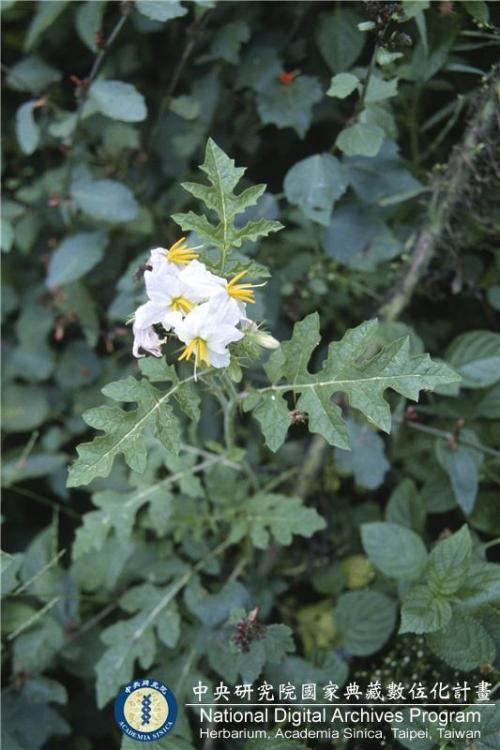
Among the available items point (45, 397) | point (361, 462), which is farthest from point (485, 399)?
point (45, 397)

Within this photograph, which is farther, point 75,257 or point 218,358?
point 75,257

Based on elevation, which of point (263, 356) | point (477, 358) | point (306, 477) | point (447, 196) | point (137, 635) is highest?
point (447, 196)

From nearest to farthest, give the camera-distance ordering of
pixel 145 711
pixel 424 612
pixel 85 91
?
pixel 424 612
pixel 145 711
pixel 85 91

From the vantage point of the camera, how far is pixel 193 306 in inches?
48.2

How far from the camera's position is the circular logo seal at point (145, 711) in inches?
61.7

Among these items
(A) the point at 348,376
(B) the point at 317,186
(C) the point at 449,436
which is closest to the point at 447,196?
(B) the point at 317,186

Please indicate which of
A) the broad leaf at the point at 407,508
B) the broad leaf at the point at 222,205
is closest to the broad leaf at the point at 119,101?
the broad leaf at the point at 222,205

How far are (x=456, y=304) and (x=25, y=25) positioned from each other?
1546 mm

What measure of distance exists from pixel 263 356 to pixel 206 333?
801 mm

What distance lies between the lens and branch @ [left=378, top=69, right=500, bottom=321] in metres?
1.72

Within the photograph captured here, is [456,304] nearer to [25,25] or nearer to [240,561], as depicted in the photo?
[240,561]

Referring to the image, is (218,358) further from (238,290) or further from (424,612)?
(424,612)

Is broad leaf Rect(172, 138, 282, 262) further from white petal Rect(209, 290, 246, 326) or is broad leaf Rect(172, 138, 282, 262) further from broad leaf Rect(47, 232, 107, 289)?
broad leaf Rect(47, 232, 107, 289)

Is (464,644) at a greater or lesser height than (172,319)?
lesser
